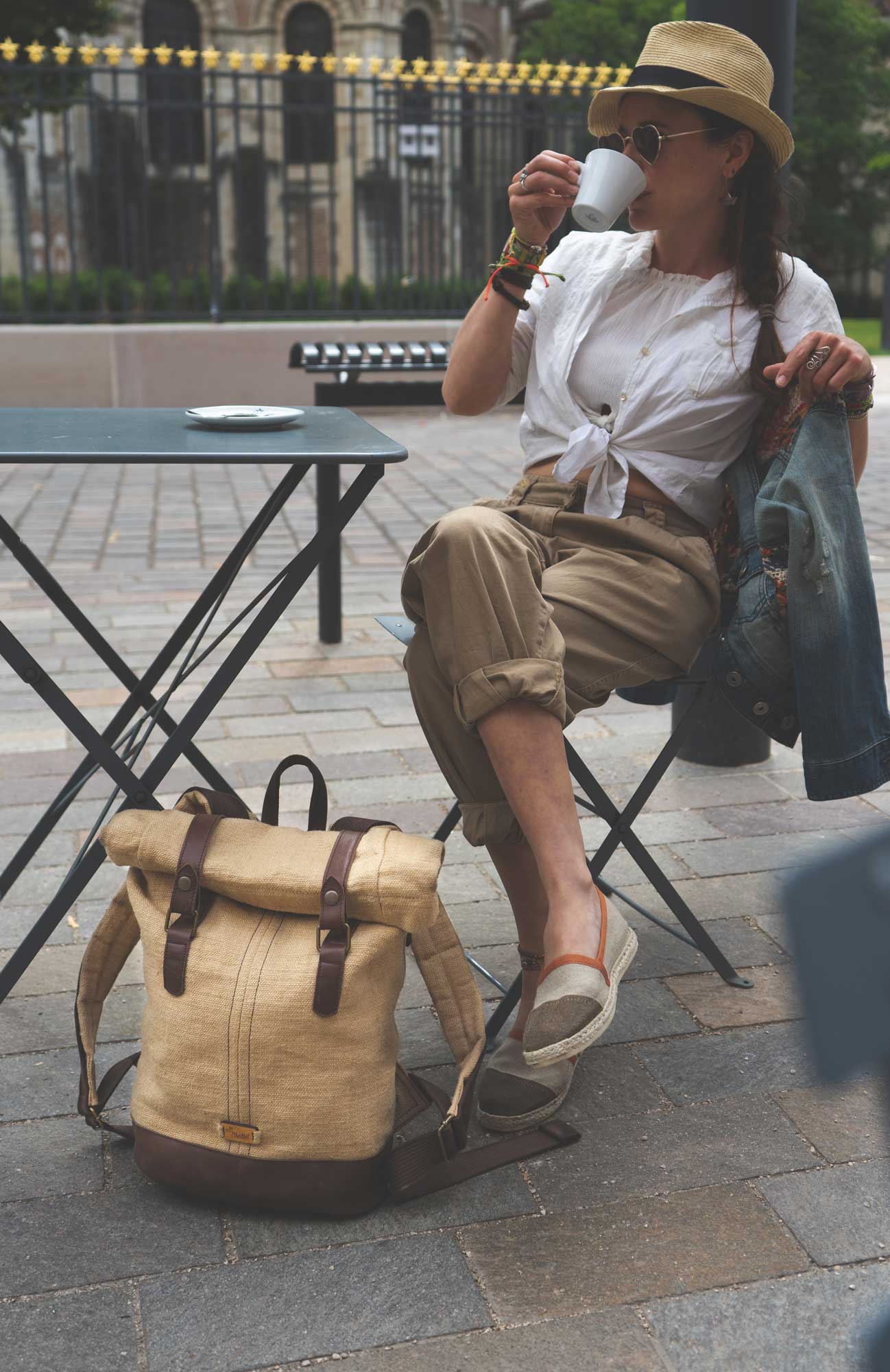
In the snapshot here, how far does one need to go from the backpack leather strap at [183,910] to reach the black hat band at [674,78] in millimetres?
1550

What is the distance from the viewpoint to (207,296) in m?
20.8

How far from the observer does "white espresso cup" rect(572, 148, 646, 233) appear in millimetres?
2275

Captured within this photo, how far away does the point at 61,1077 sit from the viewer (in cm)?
237

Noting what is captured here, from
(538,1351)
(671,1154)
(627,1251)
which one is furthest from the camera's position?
(671,1154)

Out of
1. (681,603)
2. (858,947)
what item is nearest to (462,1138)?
(681,603)

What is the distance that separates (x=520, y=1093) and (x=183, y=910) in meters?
0.64

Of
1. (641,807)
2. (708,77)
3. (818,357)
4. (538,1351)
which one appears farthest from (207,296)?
(538,1351)

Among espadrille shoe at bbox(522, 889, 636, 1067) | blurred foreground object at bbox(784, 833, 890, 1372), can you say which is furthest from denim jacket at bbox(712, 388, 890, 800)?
blurred foreground object at bbox(784, 833, 890, 1372)

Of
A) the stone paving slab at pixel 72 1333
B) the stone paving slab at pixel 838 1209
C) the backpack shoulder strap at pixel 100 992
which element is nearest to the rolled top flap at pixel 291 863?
the backpack shoulder strap at pixel 100 992

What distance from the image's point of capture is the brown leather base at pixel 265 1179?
1983mm

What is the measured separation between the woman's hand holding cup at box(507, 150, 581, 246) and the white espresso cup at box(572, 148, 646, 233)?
58 mm

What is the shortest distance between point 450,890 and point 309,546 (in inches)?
43.6

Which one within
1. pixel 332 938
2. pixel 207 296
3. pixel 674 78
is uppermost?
pixel 674 78

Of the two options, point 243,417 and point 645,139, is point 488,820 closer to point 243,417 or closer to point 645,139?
point 243,417
